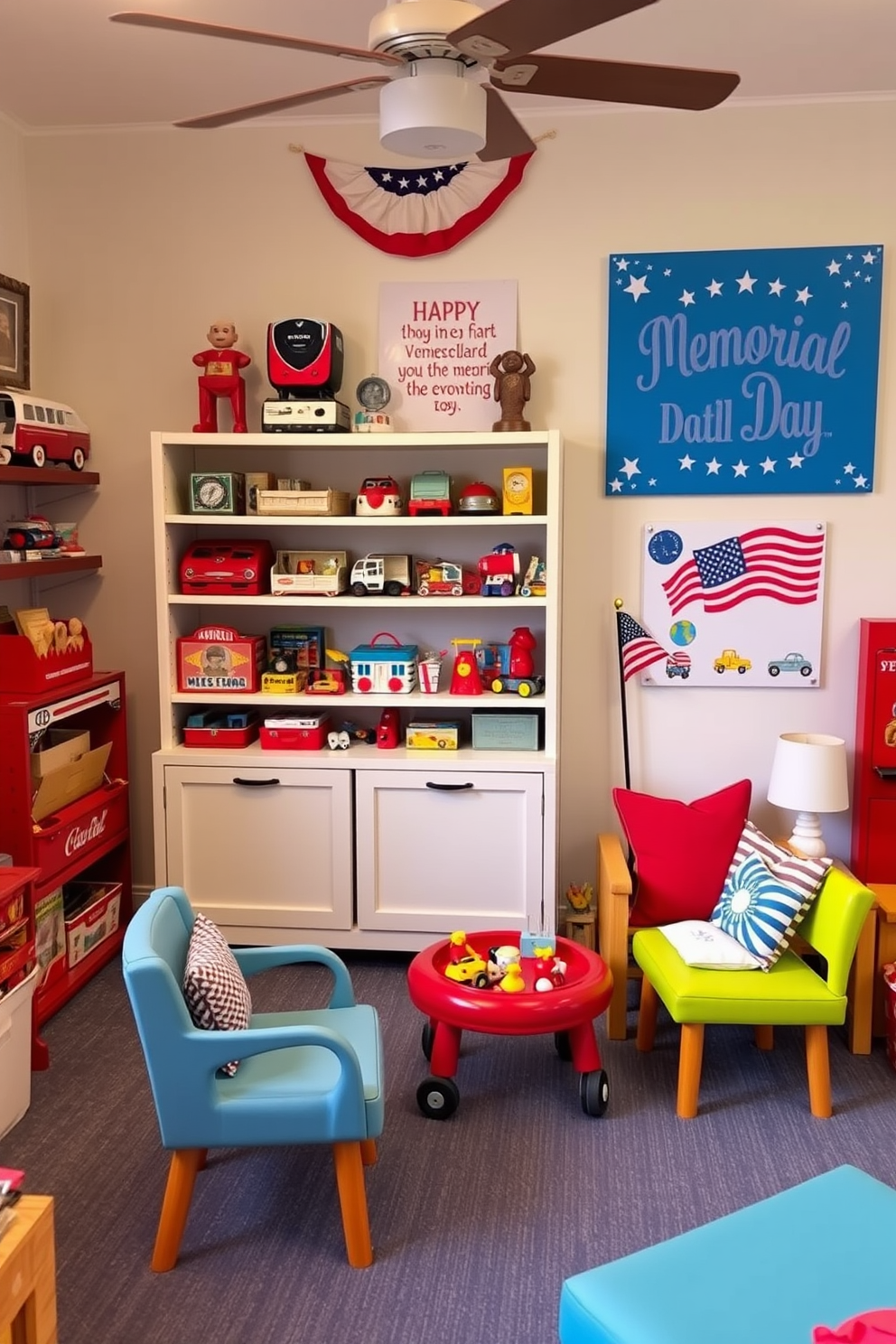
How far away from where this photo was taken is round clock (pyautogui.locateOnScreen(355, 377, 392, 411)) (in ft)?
11.5

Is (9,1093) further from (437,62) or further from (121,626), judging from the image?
(437,62)

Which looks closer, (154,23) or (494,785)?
(154,23)

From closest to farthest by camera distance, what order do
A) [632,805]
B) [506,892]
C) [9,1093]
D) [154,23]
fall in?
1. [154,23]
2. [9,1093]
3. [632,805]
4. [506,892]

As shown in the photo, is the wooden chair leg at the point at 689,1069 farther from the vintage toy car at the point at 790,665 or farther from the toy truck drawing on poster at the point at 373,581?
the toy truck drawing on poster at the point at 373,581

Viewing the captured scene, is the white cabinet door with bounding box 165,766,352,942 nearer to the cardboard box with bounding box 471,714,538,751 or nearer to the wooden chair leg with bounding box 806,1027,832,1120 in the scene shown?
the cardboard box with bounding box 471,714,538,751

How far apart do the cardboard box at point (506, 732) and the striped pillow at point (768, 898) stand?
2.48 ft

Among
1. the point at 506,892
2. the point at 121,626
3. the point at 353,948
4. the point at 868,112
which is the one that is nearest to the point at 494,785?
the point at 506,892

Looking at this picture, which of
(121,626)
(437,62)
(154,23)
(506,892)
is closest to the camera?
(154,23)

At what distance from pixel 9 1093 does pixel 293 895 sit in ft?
3.58

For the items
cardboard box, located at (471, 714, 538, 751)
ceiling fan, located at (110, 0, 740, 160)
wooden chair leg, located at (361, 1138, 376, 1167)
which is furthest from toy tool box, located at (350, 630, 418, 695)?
ceiling fan, located at (110, 0, 740, 160)

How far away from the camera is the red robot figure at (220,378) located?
11.4ft

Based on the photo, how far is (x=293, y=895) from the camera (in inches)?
137

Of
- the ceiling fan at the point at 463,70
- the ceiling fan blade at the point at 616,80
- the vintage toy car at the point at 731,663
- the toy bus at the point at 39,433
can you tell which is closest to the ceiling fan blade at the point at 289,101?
the ceiling fan at the point at 463,70

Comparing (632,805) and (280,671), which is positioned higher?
(280,671)
